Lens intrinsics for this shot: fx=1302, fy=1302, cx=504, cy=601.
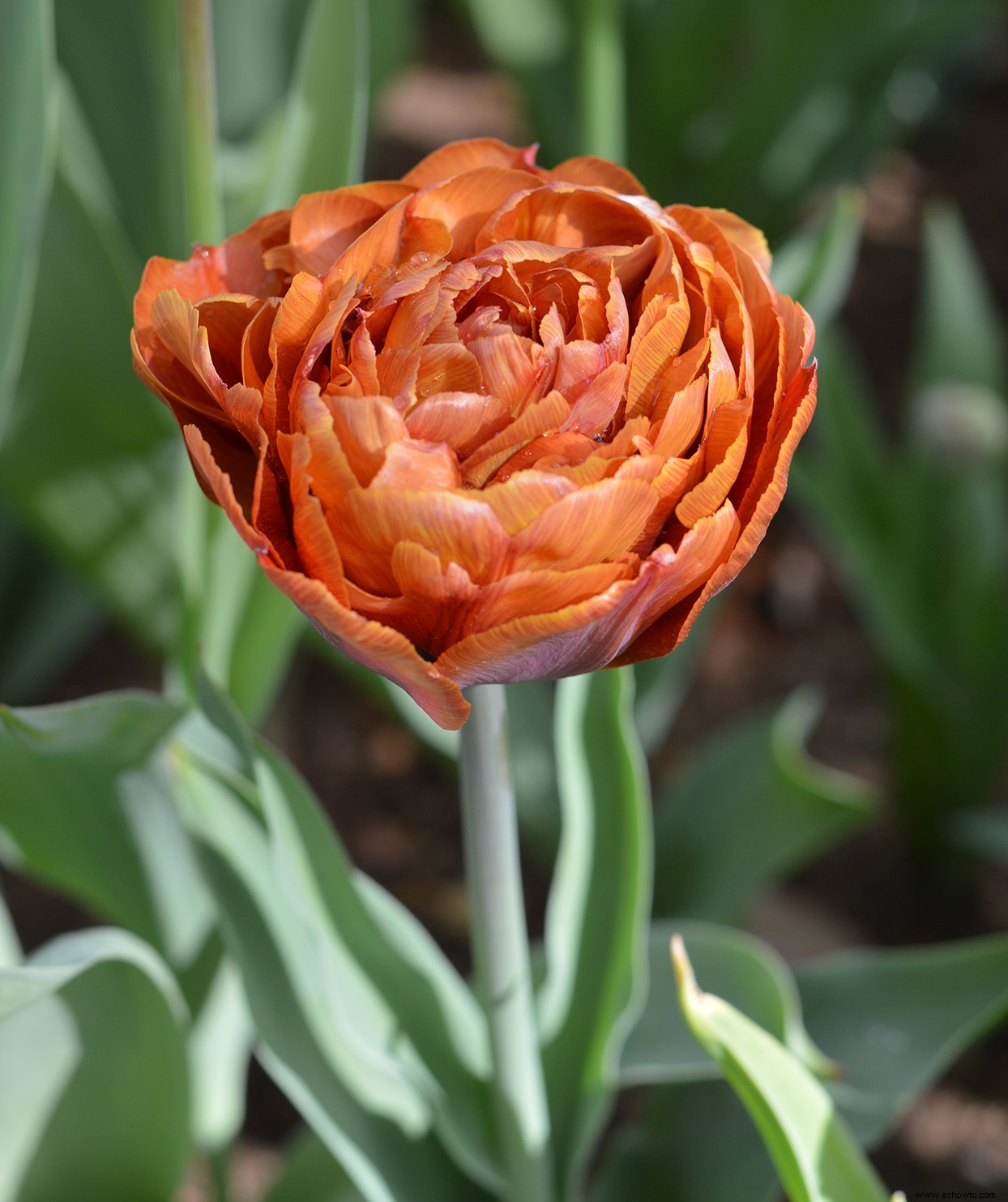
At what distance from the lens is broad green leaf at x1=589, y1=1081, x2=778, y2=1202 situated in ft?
2.16

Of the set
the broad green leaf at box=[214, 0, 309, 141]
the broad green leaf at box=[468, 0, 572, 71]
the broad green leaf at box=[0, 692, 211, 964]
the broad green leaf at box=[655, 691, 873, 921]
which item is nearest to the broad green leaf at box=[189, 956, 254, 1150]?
the broad green leaf at box=[0, 692, 211, 964]

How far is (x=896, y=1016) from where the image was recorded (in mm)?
671

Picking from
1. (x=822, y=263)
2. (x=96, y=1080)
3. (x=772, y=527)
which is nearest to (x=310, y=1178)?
Answer: (x=96, y=1080)

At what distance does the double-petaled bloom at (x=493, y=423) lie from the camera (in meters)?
0.32

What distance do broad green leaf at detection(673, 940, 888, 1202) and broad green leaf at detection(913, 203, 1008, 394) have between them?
68cm

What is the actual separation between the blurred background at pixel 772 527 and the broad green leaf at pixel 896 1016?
0.33 ft

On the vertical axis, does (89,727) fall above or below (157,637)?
above

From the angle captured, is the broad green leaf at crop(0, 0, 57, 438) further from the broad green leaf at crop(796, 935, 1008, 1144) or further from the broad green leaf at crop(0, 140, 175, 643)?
the broad green leaf at crop(796, 935, 1008, 1144)

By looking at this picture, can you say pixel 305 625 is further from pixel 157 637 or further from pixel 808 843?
pixel 808 843

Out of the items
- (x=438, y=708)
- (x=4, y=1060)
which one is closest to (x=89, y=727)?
(x=4, y=1060)

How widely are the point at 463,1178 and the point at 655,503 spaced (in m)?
0.45

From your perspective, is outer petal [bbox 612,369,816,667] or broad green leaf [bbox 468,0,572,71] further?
broad green leaf [bbox 468,0,572,71]

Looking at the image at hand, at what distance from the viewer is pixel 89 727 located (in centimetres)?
54

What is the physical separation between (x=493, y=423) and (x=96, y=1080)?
1.33 feet
